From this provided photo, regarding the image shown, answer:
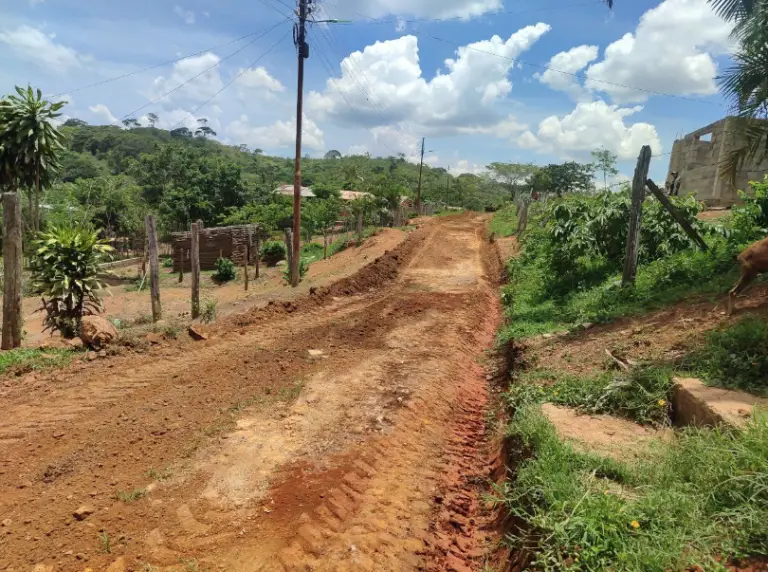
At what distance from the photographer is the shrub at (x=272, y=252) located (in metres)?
24.6

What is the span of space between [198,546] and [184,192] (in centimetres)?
3042

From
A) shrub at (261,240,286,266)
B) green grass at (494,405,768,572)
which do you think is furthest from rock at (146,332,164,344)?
shrub at (261,240,286,266)

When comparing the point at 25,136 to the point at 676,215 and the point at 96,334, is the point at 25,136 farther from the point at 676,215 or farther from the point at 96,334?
the point at 676,215

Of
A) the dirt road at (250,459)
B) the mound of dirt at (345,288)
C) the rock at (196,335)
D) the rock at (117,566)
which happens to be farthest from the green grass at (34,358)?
the rock at (117,566)

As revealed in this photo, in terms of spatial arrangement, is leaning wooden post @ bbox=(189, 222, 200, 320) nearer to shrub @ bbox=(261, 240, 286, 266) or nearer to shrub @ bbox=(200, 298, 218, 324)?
shrub @ bbox=(200, 298, 218, 324)

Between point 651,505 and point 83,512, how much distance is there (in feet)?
13.2

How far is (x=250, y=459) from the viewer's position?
4.37 metres

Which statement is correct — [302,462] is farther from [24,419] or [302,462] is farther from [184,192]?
[184,192]

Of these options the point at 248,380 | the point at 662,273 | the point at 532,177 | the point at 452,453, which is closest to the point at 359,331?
the point at 248,380

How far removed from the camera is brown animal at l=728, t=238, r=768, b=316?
549 centimetres

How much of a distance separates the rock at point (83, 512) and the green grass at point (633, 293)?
6365 millimetres

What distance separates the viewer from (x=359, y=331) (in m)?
8.85

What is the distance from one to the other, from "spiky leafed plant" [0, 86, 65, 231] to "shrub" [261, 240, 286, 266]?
37.2 ft

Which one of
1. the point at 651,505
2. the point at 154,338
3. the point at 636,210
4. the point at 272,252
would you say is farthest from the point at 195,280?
the point at 272,252
